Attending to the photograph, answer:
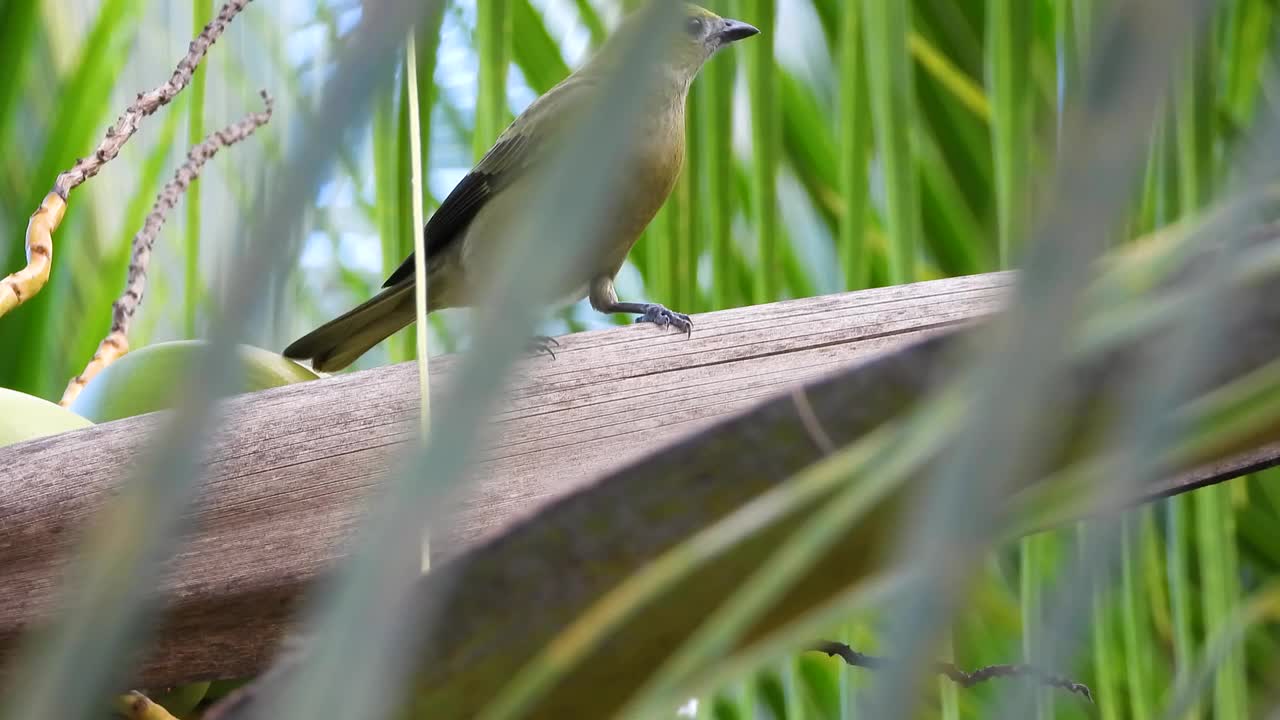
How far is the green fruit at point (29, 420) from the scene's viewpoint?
0.46 metres

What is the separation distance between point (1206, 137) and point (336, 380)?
329mm

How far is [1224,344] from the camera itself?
6.7 inches

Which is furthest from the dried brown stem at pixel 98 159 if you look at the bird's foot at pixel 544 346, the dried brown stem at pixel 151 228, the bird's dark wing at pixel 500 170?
the bird's dark wing at pixel 500 170

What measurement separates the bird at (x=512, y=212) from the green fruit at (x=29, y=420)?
0.82 feet

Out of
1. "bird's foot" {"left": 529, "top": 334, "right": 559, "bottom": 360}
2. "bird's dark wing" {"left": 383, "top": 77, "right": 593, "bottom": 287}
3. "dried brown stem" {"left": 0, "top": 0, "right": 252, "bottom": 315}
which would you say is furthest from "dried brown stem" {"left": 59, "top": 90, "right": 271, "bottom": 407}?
"bird's dark wing" {"left": 383, "top": 77, "right": 593, "bottom": 287}

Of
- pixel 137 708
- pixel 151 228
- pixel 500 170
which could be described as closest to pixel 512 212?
pixel 500 170

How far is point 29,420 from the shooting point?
463mm

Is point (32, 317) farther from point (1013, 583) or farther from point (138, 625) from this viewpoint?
point (138, 625)

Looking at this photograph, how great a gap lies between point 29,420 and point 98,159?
0.34 feet

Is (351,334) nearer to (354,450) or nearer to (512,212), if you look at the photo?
(512,212)

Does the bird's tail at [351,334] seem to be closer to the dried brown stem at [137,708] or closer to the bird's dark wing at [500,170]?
the bird's dark wing at [500,170]

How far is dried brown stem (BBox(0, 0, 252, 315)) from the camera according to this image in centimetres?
43

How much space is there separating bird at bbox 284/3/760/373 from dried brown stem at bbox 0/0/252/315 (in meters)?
0.22

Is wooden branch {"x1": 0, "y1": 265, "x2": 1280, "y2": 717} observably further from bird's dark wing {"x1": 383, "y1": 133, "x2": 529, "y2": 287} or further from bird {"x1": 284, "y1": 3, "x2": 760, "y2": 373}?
bird's dark wing {"x1": 383, "y1": 133, "x2": 529, "y2": 287}
